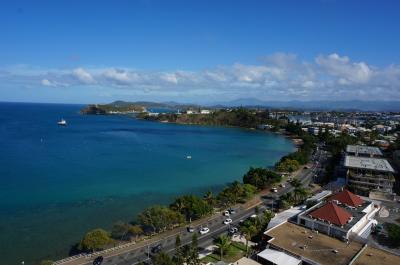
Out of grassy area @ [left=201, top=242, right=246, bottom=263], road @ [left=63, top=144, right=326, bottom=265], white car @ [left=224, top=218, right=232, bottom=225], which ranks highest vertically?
grassy area @ [left=201, top=242, right=246, bottom=263]

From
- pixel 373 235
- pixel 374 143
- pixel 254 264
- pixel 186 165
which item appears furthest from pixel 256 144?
pixel 254 264

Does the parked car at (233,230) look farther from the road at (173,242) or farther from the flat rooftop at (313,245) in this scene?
the flat rooftop at (313,245)

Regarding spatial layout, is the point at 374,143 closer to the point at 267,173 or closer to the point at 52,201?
the point at 267,173

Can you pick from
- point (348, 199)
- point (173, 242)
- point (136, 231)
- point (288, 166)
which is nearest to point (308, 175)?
point (288, 166)

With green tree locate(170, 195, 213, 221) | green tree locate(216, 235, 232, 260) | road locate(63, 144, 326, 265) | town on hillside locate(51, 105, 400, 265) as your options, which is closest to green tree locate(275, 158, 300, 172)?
town on hillside locate(51, 105, 400, 265)

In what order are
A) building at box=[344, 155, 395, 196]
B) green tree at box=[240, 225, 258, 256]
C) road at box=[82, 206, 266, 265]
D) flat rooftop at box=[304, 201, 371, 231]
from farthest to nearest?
building at box=[344, 155, 395, 196], green tree at box=[240, 225, 258, 256], flat rooftop at box=[304, 201, 371, 231], road at box=[82, 206, 266, 265]

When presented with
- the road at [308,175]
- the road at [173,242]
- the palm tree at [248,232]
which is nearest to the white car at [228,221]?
the road at [173,242]

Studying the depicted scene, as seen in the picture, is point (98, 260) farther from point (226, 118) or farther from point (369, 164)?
point (226, 118)

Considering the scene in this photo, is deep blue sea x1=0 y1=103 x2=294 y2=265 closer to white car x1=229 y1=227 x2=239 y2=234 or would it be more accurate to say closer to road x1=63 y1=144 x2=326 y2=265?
road x1=63 y1=144 x2=326 y2=265
